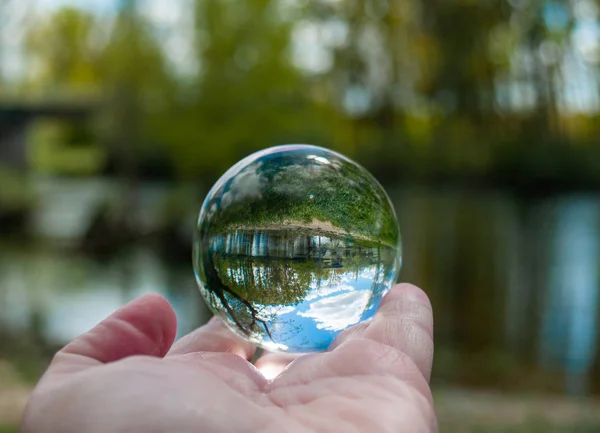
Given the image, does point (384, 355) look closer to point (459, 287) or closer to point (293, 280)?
point (293, 280)

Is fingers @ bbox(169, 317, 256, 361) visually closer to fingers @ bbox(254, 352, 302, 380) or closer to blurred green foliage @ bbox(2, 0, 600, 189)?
fingers @ bbox(254, 352, 302, 380)

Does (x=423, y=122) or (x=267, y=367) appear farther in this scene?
(x=423, y=122)

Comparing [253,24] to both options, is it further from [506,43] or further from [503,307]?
[506,43]

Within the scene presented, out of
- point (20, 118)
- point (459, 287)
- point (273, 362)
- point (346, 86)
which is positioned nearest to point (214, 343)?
point (273, 362)

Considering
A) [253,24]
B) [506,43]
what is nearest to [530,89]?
[506,43]

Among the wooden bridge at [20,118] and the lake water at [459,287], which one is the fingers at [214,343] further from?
the wooden bridge at [20,118]

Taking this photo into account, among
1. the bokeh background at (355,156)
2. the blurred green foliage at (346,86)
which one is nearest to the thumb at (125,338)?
the bokeh background at (355,156)
